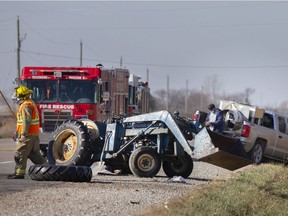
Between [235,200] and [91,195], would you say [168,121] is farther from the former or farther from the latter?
[235,200]

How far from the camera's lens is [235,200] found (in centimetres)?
1159

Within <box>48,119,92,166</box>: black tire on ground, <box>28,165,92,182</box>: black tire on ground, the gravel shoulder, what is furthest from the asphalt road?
<box>48,119,92,166</box>: black tire on ground

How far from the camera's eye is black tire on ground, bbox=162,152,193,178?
57.2 feet

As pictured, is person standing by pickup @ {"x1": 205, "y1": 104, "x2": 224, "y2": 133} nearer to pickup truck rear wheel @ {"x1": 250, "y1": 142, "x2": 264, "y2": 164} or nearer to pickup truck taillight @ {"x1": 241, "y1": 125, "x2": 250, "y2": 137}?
pickup truck taillight @ {"x1": 241, "y1": 125, "x2": 250, "y2": 137}

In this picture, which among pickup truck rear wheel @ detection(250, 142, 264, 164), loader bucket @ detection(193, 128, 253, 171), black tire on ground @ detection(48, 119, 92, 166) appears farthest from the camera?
pickup truck rear wheel @ detection(250, 142, 264, 164)

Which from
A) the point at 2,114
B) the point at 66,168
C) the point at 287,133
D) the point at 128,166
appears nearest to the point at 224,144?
the point at 128,166

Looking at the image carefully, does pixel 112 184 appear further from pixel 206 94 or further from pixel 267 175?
pixel 206 94

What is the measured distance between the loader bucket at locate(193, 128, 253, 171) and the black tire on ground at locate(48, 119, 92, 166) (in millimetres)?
2747

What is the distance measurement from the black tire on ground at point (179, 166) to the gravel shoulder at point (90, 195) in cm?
71

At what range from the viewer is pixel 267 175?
1666 cm

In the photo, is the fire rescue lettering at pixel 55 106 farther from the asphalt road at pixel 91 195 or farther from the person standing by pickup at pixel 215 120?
the asphalt road at pixel 91 195

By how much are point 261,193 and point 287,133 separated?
13141mm

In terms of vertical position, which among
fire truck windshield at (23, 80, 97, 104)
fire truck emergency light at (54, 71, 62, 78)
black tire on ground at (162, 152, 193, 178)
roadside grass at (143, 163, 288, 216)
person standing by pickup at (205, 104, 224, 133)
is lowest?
black tire on ground at (162, 152, 193, 178)

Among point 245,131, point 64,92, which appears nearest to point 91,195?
point 64,92
